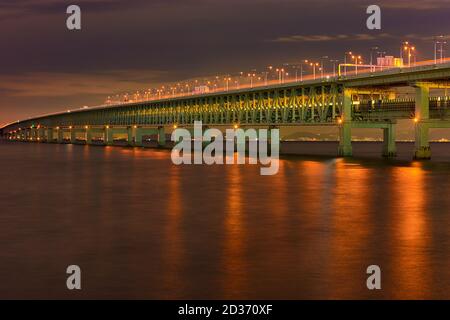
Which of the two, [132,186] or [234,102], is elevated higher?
[234,102]

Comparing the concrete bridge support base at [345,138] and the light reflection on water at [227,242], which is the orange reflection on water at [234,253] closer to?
the light reflection on water at [227,242]

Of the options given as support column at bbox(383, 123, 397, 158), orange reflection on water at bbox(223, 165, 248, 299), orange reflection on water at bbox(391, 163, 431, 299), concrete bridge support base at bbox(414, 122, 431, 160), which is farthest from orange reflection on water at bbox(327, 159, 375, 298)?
support column at bbox(383, 123, 397, 158)

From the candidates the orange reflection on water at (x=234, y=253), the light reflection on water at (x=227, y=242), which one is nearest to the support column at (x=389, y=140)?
the light reflection on water at (x=227, y=242)

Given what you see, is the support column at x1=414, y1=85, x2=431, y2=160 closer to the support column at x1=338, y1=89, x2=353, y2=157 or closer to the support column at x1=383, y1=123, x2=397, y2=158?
the support column at x1=383, y1=123, x2=397, y2=158

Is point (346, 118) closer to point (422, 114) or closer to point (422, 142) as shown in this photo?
point (422, 142)
